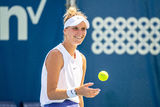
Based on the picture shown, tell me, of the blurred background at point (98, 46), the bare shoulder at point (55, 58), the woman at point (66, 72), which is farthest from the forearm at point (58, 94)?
the blurred background at point (98, 46)

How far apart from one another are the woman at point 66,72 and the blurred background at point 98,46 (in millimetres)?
2321

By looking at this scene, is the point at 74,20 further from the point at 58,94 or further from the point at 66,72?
the point at 58,94

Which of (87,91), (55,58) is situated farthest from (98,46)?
(87,91)

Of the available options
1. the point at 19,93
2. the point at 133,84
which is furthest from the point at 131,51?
the point at 19,93

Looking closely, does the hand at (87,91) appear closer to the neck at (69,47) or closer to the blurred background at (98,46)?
the neck at (69,47)

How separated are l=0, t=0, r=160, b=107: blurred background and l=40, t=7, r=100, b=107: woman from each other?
2321 mm

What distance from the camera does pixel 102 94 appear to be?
5547 mm

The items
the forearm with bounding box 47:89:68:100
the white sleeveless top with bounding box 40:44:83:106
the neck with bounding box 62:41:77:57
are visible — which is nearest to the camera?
the forearm with bounding box 47:89:68:100

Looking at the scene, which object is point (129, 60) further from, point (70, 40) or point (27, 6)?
point (70, 40)

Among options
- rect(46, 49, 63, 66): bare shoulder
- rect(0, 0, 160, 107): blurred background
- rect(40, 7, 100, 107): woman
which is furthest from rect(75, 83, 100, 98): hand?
rect(0, 0, 160, 107): blurred background

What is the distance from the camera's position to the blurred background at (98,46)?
215 inches

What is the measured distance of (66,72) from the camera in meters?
3.01

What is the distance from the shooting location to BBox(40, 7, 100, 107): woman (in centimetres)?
287

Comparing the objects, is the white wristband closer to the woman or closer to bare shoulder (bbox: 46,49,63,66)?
the woman
